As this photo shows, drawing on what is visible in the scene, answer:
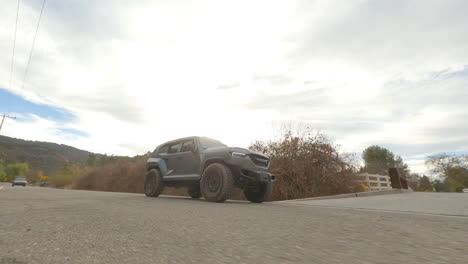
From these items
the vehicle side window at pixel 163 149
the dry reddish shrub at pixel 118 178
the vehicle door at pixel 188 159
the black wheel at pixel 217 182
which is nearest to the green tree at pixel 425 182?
the dry reddish shrub at pixel 118 178

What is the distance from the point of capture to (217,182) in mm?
6148

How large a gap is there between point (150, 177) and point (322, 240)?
7.34 meters

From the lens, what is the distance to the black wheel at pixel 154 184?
8.04 m

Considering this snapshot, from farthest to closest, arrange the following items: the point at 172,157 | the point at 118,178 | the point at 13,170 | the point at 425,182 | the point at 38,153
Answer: the point at 38,153
the point at 13,170
the point at 425,182
the point at 118,178
the point at 172,157

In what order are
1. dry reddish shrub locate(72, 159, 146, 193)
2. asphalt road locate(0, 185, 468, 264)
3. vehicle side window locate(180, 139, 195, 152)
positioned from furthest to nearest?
dry reddish shrub locate(72, 159, 146, 193)
vehicle side window locate(180, 139, 195, 152)
asphalt road locate(0, 185, 468, 264)

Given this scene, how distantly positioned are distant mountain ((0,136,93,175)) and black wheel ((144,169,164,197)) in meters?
106

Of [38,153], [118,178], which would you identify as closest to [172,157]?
[118,178]

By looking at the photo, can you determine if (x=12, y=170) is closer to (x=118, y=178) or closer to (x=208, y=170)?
(x=118, y=178)

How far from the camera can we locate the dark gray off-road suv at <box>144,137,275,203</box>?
6156mm

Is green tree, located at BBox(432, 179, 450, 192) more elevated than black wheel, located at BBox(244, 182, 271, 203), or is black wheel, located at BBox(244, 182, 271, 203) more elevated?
green tree, located at BBox(432, 179, 450, 192)

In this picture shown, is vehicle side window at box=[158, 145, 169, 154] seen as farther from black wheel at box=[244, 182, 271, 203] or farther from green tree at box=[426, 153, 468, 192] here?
green tree at box=[426, 153, 468, 192]

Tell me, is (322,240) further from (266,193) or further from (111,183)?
(111,183)

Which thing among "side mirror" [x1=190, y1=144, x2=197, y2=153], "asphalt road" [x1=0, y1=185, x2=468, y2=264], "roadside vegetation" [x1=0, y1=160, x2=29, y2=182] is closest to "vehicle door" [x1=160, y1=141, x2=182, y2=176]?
"side mirror" [x1=190, y1=144, x2=197, y2=153]

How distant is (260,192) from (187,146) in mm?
2393
